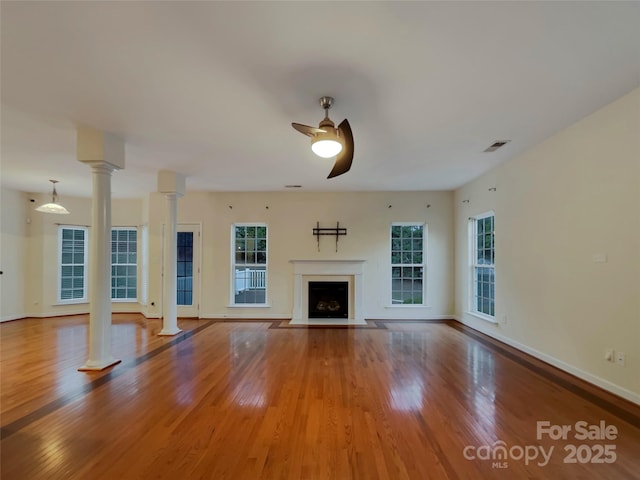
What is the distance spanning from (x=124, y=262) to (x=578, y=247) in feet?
28.1

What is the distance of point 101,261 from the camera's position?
12.2 ft

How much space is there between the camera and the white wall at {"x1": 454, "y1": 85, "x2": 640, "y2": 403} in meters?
2.81

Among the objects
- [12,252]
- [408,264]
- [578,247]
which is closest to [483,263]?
[408,264]

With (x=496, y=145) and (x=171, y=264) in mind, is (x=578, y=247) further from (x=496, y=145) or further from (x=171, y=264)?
(x=171, y=264)

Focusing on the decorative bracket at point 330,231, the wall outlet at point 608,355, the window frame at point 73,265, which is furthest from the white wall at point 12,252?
the wall outlet at point 608,355

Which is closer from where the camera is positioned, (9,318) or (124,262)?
(9,318)

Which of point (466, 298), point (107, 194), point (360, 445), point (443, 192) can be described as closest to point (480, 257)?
point (466, 298)

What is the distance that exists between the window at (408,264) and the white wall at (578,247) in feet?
6.67

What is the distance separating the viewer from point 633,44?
2.10 metres

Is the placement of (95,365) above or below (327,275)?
below

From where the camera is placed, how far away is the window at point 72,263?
23.2 ft

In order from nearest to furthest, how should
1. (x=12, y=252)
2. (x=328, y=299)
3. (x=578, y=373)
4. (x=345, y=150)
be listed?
(x=345, y=150) → (x=578, y=373) → (x=12, y=252) → (x=328, y=299)

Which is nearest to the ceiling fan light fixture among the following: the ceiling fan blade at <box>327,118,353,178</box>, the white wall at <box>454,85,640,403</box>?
the ceiling fan blade at <box>327,118,353,178</box>

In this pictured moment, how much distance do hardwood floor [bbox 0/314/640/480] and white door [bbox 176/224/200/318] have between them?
2242 millimetres
